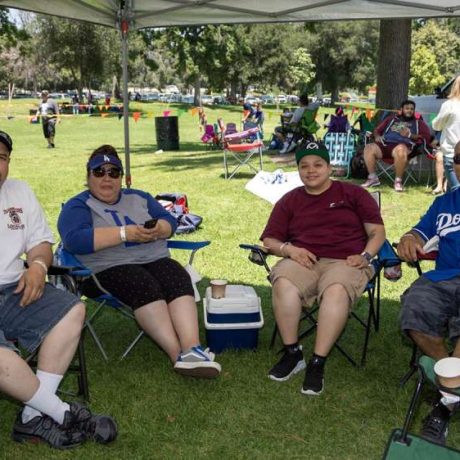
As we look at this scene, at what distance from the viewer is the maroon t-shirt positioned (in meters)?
3.17

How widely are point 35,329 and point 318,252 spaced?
152 centimetres

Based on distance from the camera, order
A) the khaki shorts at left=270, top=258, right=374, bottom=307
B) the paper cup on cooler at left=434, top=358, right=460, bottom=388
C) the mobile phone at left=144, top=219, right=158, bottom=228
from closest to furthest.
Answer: the paper cup on cooler at left=434, top=358, right=460, bottom=388 → the khaki shorts at left=270, top=258, right=374, bottom=307 → the mobile phone at left=144, top=219, right=158, bottom=228

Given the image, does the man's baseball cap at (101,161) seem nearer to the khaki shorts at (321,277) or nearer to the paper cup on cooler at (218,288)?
the paper cup on cooler at (218,288)

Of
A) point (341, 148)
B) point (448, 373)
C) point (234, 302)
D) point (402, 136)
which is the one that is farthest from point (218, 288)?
point (341, 148)

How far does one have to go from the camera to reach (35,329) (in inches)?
95.4

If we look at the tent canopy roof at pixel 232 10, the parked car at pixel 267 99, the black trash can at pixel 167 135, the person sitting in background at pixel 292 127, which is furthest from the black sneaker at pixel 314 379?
the parked car at pixel 267 99

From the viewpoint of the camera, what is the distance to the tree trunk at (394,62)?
8914mm

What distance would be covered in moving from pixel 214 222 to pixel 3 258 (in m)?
3.68

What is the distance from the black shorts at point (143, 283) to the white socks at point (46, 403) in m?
0.65

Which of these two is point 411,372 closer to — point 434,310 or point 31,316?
point 434,310

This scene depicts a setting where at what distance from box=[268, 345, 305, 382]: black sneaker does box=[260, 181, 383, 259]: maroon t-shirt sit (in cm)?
56

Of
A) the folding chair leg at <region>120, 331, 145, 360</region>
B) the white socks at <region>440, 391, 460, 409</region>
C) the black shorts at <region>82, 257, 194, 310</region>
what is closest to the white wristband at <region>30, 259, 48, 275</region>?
the black shorts at <region>82, 257, 194, 310</region>

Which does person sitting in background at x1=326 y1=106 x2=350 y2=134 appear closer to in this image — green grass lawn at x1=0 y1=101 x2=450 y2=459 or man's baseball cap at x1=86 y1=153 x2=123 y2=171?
green grass lawn at x1=0 y1=101 x2=450 y2=459

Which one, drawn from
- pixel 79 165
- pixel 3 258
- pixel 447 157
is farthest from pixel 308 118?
pixel 3 258
